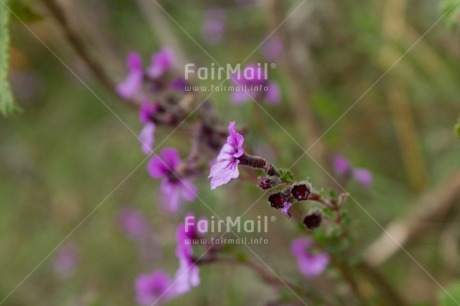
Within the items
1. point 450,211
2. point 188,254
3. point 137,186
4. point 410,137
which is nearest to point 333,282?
point 450,211

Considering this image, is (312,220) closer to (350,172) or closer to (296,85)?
(350,172)

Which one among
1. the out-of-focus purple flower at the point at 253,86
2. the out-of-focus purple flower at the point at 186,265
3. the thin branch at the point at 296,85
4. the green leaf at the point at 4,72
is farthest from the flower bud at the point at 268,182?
the thin branch at the point at 296,85

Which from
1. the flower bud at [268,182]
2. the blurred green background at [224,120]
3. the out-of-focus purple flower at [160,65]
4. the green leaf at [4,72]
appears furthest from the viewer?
the blurred green background at [224,120]

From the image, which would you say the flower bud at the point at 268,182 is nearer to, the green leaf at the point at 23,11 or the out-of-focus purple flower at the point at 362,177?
the out-of-focus purple flower at the point at 362,177

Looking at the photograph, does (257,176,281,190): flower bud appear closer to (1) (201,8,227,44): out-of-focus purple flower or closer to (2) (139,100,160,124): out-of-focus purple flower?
(2) (139,100,160,124): out-of-focus purple flower

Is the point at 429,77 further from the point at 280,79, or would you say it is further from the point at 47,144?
the point at 47,144

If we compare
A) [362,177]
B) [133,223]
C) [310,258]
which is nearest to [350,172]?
[362,177]

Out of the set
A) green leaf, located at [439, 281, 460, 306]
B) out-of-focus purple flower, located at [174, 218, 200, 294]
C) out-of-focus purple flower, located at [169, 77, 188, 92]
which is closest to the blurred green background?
out-of-focus purple flower, located at [169, 77, 188, 92]
